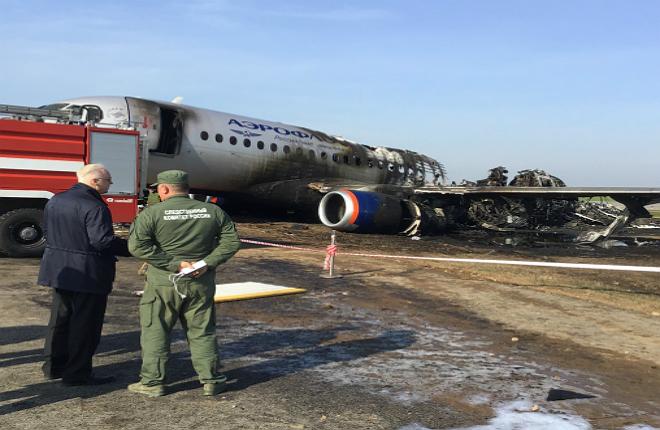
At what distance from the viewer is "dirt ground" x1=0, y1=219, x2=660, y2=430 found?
13.8 ft

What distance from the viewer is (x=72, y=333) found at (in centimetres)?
479

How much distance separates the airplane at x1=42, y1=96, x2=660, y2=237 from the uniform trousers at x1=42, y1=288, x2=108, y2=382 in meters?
10.7

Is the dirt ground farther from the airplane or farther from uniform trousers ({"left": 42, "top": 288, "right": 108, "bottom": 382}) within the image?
the airplane

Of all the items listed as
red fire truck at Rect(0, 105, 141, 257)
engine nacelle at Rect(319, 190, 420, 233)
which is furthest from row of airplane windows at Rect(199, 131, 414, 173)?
red fire truck at Rect(0, 105, 141, 257)

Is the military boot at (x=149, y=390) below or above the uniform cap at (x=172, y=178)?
below

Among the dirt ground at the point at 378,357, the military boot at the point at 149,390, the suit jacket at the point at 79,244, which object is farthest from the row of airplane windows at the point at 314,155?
the military boot at the point at 149,390

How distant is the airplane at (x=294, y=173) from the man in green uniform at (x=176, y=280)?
11027 mm

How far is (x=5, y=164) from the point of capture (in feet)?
35.6

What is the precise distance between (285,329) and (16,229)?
7331mm

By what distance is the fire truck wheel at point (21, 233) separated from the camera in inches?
444

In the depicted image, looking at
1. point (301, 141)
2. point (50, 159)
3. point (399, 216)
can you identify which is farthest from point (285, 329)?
point (301, 141)

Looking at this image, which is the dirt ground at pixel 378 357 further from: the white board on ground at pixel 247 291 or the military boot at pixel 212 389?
the white board on ground at pixel 247 291

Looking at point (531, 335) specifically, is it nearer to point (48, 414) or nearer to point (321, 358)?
point (321, 358)

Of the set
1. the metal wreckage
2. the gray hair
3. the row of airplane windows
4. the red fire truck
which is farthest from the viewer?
the metal wreckage
